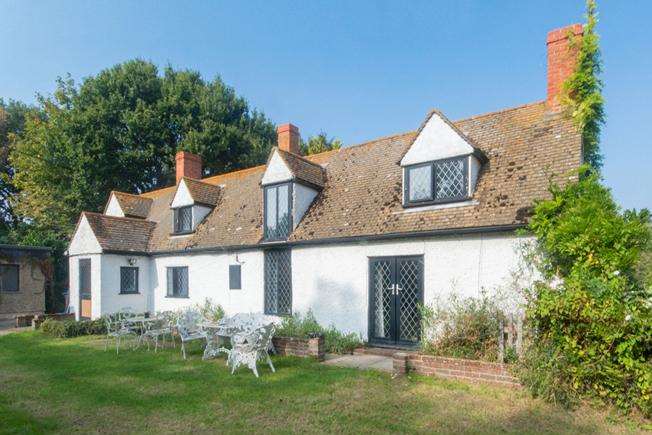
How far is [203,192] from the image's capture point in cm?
1870

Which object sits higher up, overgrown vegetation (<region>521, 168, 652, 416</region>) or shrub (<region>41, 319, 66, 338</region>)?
overgrown vegetation (<region>521, 168, 652, 416</region>)

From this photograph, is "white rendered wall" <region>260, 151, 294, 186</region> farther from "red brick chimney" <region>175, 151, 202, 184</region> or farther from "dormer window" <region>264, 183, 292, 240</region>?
"red brick chimney" <region>175, 151, 202, 184</region>

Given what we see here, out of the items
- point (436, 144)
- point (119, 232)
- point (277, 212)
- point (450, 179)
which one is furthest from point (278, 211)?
point (119, 232)

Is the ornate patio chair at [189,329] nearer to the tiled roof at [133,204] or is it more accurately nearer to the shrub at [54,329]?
the shrub at [54,329]

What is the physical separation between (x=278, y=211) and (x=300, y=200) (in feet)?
2.91

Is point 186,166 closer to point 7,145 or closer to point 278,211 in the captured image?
point 278,211

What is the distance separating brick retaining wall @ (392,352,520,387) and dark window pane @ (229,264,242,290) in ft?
25.7

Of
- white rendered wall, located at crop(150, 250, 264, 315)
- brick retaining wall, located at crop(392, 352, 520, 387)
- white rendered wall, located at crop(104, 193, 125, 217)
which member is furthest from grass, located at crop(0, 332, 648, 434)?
white rendered wall, located at crop(104, 193, 125, 217)

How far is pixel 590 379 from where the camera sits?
22.3ft

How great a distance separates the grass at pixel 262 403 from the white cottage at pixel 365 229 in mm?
2865

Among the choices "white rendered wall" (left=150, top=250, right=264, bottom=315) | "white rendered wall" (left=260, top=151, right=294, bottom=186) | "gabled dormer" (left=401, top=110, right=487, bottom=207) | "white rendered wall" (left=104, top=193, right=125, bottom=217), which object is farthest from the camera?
"white rendered wall" (left=104, top=193, right=125, bottom=217)

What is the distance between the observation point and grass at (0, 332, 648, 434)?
6168 millimetres

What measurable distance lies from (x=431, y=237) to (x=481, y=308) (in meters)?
2.18

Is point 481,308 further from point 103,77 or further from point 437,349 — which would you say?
point 103,77
